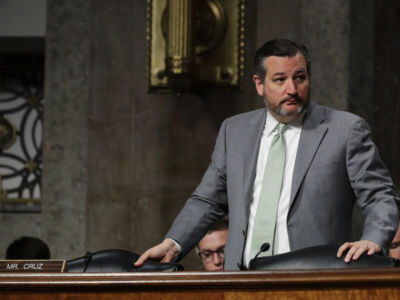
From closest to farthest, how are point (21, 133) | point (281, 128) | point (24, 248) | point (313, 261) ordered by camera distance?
point (313, 261) → point (281, 128) → point (24, 248) → point (21, 133)

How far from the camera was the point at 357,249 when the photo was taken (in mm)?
2029

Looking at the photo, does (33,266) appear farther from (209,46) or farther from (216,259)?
(209,46)

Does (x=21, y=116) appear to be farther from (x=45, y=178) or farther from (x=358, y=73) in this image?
(x=358, y=73)

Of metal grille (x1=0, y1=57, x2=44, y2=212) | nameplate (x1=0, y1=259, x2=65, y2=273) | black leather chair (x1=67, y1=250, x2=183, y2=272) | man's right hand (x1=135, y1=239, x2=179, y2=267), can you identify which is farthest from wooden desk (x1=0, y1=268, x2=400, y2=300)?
metal grille (x1=0, y1=57, x2=44, y2=212)

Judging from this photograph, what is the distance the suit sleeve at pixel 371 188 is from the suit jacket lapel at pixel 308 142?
12 centimetres

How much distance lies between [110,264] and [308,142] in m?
0.90

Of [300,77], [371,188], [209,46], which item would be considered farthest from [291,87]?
[209,46]

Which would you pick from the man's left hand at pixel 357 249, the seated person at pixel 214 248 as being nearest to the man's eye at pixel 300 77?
the man's left hand at pixel 357 249

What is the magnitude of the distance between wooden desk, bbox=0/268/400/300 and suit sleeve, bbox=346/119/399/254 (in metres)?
0.43

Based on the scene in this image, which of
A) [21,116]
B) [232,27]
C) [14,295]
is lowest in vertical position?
Answer: [14,295]

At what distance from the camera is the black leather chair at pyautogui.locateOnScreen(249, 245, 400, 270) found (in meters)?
1.97

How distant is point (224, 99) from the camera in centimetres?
484

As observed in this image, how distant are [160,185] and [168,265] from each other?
276 cm

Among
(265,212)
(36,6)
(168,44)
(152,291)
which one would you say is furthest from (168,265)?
(36,6)
